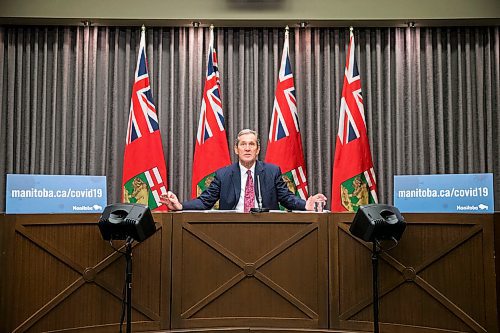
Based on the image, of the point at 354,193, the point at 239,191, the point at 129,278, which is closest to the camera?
the point at 129,278

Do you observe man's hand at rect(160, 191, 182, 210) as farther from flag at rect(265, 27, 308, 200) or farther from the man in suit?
flag at rect(265, 27, 308, 200)

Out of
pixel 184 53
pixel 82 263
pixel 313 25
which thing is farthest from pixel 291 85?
pixel 82 263

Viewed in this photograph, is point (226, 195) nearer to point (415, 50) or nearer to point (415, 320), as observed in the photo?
point (415, 320)

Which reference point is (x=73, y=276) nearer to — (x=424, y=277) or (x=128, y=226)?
(x=128, y=226)

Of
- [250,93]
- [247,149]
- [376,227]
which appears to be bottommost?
[376,227]

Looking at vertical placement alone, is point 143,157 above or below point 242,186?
above

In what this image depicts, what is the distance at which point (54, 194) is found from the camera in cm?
403

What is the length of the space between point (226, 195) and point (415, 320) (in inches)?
67.8

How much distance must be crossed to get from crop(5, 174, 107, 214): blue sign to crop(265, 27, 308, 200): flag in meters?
2.18

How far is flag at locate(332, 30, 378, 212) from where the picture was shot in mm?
5695

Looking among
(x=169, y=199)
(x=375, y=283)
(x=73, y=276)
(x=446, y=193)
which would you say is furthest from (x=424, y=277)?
(x=73, y=276)

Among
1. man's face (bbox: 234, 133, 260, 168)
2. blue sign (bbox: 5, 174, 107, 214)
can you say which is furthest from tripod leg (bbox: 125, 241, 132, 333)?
man's face (bbox: 234, 133, 260, 168)

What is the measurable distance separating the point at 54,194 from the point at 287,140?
101 inches

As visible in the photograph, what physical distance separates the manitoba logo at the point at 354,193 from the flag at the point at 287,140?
41 cm
